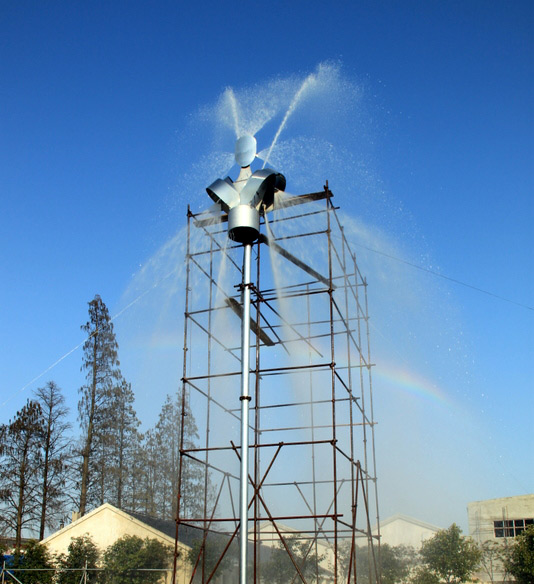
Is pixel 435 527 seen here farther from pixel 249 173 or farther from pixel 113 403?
pixel 249 173

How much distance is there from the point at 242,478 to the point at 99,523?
718 inches

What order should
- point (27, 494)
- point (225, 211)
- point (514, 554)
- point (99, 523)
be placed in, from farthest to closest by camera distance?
point (27, 494)
point (514, 554)
point (99, 523)
point (225, 211)

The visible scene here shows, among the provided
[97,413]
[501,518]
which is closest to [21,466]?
[97,413]

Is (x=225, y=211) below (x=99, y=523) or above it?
above

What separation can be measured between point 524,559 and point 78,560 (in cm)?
1865

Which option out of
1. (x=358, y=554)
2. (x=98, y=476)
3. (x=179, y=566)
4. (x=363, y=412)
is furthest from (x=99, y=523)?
(x=363, y=412)

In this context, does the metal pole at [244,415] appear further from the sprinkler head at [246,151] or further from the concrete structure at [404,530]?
the concrete structure at [404,530]

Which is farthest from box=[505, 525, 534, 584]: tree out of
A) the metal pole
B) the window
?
the metal pole

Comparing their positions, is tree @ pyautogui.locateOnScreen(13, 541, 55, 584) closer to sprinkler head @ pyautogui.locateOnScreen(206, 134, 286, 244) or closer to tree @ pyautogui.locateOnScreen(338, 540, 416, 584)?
tree @ pyautogui.locateOnScreen(338, 540, 416, 584)

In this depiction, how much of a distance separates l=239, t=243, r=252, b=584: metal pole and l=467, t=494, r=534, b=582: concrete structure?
30.5m

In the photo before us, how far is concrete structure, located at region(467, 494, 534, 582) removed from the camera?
3903 centimetres

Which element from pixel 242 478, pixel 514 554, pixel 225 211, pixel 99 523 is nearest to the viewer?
pixel 242 478

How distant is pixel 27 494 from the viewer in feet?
120

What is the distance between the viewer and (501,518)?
1554 inches
